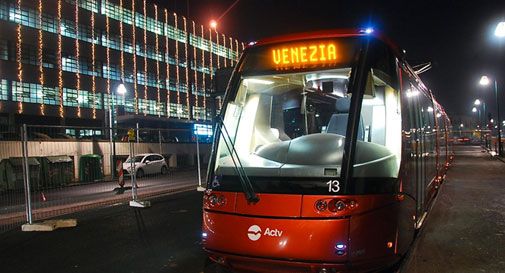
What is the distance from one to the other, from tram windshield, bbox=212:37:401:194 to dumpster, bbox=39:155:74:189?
40.8ft

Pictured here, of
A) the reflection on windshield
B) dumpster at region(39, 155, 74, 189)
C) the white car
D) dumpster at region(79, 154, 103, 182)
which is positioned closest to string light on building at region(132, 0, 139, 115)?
the white car

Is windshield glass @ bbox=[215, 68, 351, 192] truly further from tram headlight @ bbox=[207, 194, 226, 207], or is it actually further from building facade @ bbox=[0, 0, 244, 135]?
building facade @ bbox=[0, 0, 244, 135]

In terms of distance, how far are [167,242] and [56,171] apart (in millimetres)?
12644

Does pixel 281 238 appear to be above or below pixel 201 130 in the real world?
below

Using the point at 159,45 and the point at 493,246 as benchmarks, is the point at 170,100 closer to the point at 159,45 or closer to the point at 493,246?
the point at 159,45

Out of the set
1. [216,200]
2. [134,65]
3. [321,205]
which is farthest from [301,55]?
[134,65]

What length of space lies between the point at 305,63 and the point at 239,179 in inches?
61.4

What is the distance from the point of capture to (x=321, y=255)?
179 inches

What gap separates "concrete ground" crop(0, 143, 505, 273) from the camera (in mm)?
6656

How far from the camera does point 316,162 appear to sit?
5145mm

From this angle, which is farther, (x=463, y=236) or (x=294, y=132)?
(x=463, y=236)

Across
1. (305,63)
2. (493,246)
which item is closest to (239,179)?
(305,63)

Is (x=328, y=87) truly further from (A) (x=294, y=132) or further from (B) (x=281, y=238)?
(B) (x=281, y=238)

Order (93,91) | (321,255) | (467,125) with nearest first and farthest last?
1. (321,255)
2. (93,91)
3. (467,125)
